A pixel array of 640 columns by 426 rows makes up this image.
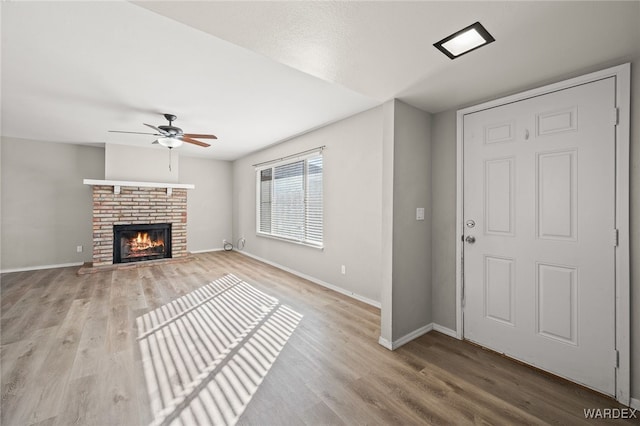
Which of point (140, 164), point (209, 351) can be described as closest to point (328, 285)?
point (209, 351)

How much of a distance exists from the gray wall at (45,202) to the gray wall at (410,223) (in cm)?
658

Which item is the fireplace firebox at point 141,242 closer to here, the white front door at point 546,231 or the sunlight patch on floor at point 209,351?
the sunlight patch on floor at point 209,351

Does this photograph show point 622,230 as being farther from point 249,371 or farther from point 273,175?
point 273,175

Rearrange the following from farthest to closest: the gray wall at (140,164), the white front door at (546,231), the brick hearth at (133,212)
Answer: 1. the gray wall at (140,164)
2. the brick hearth at (133,212)
3. the white front door at (546,231)

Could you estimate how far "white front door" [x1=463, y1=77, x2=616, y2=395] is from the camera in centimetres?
187

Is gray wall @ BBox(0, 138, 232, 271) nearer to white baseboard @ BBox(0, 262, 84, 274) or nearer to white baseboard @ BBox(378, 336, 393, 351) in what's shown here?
white baseboard @ BBox(0, 262, 84, 274)

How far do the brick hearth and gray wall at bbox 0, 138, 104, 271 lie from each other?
77 centimetres

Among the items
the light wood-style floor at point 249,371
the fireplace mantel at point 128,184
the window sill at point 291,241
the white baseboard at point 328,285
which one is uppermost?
the fireplace mantel at point 128,184

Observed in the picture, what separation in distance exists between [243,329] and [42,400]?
148 cm

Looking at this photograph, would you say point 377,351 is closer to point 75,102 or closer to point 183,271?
point 183,271

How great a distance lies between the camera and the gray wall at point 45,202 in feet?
16.4

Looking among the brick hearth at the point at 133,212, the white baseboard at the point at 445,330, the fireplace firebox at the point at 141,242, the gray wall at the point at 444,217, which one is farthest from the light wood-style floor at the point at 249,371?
the fireplace firebox at the point at 141,242

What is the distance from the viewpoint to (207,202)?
7176 mm

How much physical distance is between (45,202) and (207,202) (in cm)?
312
